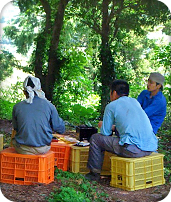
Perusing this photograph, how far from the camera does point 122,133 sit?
12.1ft

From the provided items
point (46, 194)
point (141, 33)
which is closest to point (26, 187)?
point (46, 194)

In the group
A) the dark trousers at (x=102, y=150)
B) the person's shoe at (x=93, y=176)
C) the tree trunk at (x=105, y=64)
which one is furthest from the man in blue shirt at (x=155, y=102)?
the tree trunk at (x=105, y=64)

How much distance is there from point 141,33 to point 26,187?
13.8 feet

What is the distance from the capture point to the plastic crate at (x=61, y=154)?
4.00 m

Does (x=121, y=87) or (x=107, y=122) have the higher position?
(x=121, y=87)

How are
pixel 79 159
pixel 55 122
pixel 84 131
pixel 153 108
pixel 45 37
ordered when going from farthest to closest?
pixel 45 37 < pixel 84 131 < pixel 153 108 < pixel 79 159 < pixel 55 122

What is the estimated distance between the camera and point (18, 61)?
6.95 metres

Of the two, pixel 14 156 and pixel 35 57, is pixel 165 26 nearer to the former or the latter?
pixel 35 57

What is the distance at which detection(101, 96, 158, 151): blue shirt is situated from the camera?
3.65m

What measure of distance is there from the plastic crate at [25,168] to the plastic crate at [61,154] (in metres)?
0.37

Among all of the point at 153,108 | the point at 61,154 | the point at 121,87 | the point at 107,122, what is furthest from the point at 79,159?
the point at 153,108

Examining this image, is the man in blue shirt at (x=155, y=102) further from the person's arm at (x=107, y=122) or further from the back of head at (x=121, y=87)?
the person's arm at (x=107, y=122)

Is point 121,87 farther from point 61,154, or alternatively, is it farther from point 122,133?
point 61,154

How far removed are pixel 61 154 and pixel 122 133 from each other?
764 millimetres
